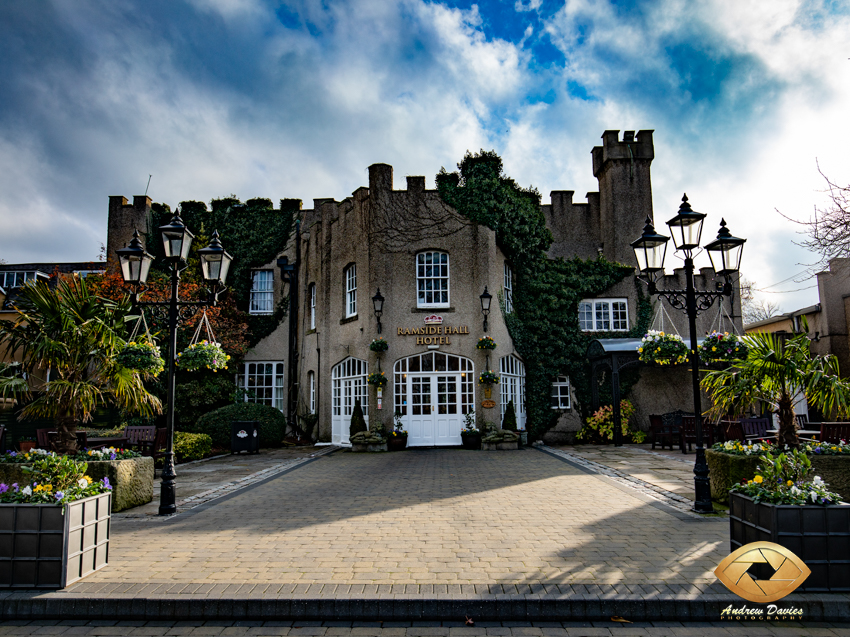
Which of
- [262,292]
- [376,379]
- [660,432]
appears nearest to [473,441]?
[376,379]

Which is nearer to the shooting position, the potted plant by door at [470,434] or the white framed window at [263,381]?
the potted plant by door at [470,434]

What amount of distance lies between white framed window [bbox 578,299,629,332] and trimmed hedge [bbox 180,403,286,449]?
11.4 metres

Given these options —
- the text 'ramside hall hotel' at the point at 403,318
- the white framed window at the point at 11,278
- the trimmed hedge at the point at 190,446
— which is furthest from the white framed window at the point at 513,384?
the white framed window at the point at 11,278

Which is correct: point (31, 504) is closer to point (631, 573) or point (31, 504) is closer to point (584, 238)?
point (631, 573)

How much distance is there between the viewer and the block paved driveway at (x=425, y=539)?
4.96 metres

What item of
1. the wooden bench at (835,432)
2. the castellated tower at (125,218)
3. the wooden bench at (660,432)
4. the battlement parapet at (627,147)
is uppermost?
the battlement parapet at (627,147)

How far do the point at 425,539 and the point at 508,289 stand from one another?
1371cm

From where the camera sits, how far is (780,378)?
7.12m

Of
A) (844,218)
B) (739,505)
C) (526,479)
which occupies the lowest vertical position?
(526,479)

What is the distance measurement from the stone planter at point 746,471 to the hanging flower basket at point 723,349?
152 centimetres

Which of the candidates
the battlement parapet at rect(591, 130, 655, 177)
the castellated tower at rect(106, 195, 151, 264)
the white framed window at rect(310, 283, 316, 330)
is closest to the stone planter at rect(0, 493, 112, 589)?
the white framed window at rect(310, 283, 316, 330)

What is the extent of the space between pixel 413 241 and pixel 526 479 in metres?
9.45

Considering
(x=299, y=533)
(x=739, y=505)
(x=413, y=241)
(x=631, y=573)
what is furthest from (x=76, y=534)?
(x=413, y=241)

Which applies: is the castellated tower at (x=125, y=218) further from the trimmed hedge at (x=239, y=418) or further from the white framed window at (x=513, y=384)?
the white framed window at (x=513, y=384)
